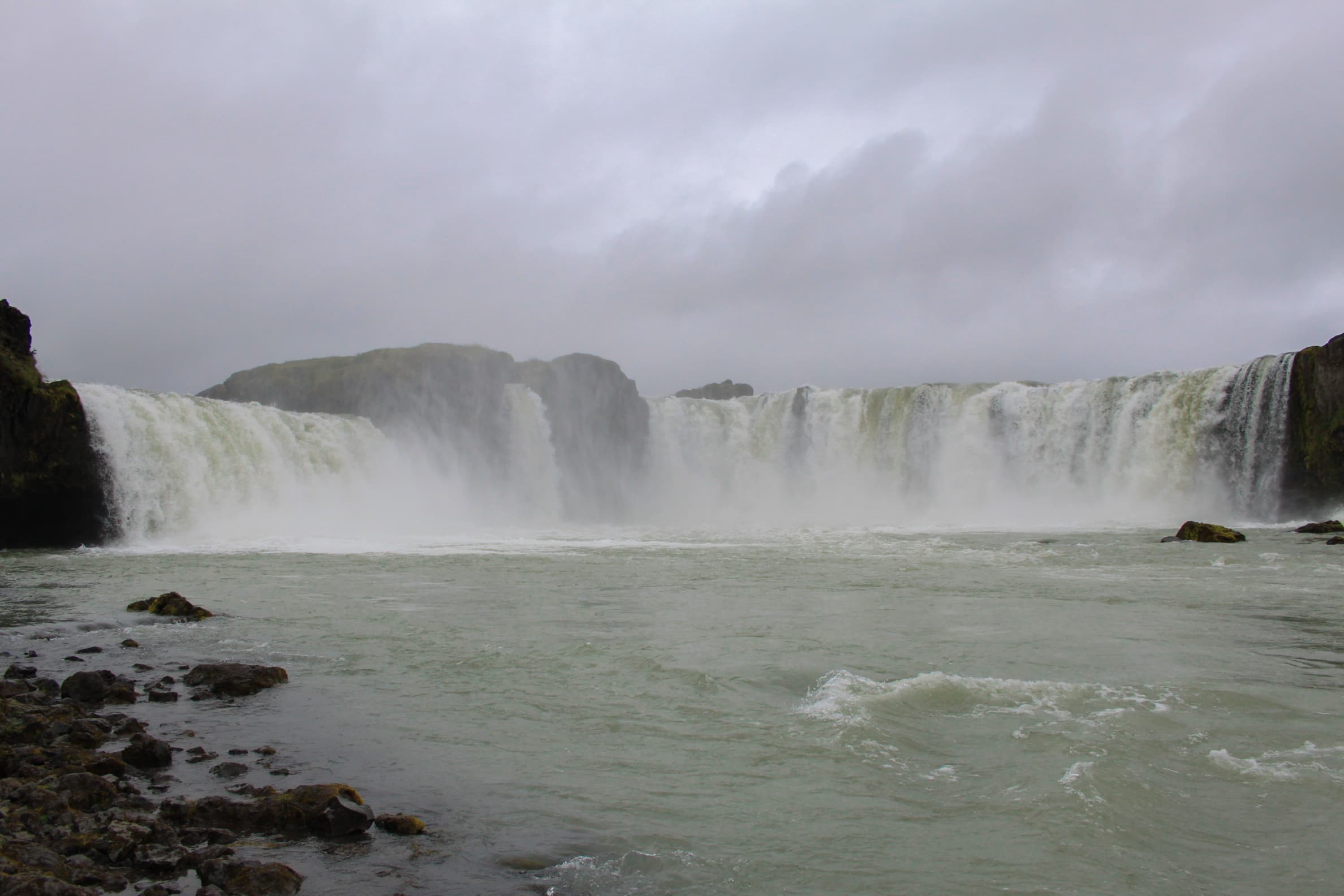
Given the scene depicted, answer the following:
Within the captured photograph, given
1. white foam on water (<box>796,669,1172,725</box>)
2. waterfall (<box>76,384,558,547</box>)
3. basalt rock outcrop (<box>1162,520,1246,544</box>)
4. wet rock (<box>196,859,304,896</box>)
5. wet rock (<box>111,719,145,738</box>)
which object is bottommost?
white foam on water (<box>796,669,1172,725</box>)

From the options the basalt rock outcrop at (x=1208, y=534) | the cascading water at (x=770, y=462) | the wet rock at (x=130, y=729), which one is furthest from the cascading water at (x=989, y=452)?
the wet rock at (x=130, y=729)

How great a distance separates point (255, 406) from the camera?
109 ft

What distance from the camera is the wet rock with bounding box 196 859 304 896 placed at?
12.5 ft

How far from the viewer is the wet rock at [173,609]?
11805 mm

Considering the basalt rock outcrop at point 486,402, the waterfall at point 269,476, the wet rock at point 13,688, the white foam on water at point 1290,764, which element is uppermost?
the basalt rock outcrop at point 486,402

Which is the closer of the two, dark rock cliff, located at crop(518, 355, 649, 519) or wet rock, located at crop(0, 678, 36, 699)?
wet rock, located at crop(0, 678, 36, 699)

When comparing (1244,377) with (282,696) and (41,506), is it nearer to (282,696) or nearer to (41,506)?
(282,696)

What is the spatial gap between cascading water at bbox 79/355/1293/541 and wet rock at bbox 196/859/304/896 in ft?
86.0

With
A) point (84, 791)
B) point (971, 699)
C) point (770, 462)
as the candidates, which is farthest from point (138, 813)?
point (770, 462)

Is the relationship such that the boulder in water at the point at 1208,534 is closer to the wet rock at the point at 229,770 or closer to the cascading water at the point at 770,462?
the cascading water at the point at 770,462

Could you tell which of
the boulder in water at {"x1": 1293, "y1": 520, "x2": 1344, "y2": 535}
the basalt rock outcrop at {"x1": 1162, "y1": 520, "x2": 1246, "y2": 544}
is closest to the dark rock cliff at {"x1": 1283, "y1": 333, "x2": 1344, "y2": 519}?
the boulder in water at {"x1": 1293, "y1": 520, "x2": 1344, "y2": 535}

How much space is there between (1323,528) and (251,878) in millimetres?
31747

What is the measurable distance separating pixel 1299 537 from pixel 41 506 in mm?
34705

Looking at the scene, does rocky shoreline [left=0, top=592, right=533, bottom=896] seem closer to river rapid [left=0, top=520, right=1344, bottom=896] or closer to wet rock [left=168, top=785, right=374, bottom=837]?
wet rock [left=168, top=785, right=374, bottom=837]
